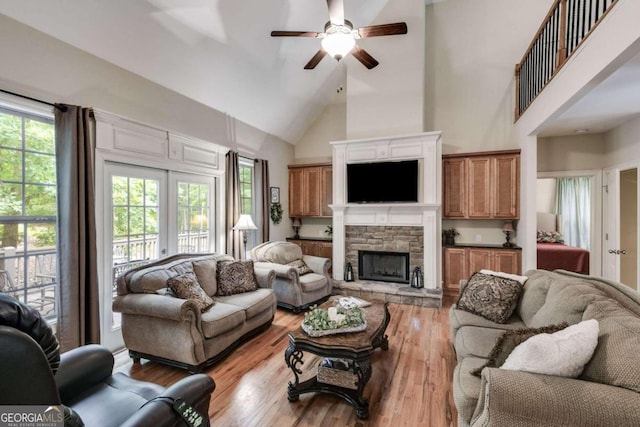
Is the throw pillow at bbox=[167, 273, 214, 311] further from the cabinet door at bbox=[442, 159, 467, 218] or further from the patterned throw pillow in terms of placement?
the patterned throw pillow

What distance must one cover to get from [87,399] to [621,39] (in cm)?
398

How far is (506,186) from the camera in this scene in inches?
198

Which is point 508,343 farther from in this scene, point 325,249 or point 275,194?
point 275,194

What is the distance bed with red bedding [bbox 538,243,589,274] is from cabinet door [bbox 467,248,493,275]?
1.89 m

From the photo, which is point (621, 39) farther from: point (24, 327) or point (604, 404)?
point (24, 327)

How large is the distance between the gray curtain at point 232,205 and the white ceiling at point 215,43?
825 mm

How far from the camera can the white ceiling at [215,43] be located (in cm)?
265

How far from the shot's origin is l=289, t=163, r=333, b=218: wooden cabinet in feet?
20.5

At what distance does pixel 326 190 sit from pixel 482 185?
2.90m

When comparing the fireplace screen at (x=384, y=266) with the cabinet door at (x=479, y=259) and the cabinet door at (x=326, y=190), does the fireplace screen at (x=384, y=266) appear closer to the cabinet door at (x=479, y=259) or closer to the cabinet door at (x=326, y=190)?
the cabinet door at (x=479, y=259)

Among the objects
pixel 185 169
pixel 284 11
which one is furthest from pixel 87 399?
pixel 284 11

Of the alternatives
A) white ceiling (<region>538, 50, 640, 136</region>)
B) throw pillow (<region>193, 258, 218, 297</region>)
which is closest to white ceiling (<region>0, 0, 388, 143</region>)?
throw pillow (<region>193, 258, 218, 297</region>)

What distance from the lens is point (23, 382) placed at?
32.2 inches

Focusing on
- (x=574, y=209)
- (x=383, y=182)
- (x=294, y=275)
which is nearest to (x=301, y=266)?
(x=294, y=275)
